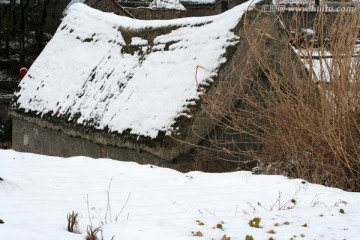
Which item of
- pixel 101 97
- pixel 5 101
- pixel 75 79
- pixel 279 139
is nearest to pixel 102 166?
pixel 279 139

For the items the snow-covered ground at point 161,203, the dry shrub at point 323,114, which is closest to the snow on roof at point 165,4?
the dry shrub at point 323,114

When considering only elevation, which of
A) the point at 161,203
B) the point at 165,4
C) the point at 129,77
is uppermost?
the point at 165,4

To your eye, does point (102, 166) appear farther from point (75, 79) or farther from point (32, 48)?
point (32, 48)

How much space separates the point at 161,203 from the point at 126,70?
5.33 m

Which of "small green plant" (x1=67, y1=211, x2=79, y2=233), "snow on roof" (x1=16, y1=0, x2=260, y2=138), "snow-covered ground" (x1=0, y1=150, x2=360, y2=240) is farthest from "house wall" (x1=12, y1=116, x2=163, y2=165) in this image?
"small green plant" (x1=67, y1=211, x2=79, y2=233)

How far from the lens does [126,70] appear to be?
971cm

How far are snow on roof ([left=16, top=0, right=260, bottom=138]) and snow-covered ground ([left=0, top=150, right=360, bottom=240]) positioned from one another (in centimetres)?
186

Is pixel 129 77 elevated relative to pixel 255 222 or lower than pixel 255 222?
elevated

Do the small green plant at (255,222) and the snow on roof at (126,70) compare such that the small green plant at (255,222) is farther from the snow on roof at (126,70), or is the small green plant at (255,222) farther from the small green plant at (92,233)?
the snow on roof at (126,70)

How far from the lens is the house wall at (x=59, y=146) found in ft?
27.5

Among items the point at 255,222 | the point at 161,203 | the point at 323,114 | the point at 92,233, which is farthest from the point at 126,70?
the point at 92,233

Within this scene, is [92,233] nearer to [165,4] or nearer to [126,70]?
[126,70]

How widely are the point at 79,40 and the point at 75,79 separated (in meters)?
1.15

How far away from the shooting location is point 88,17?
12.0 m
